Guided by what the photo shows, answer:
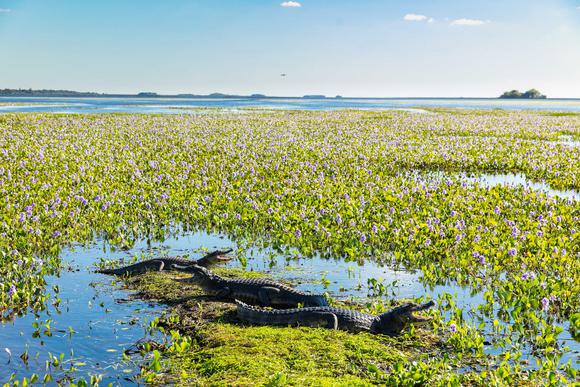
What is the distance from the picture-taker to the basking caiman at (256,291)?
7.70 m

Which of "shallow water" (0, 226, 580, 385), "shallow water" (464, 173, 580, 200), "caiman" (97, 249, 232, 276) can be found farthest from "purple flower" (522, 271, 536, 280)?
"shallow water" (464, 173, 580, 200)

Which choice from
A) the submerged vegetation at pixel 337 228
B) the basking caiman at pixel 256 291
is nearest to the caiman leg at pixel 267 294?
the basking caiman at pixel 256 291

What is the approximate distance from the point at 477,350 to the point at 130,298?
4720 millimetres

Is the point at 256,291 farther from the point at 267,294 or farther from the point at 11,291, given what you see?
the point at 11,291

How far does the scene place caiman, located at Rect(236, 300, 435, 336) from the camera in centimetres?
678

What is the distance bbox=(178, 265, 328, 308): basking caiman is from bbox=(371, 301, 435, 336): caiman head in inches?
35.7

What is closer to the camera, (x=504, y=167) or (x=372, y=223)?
(x=372, y=223)

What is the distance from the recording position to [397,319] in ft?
22.3

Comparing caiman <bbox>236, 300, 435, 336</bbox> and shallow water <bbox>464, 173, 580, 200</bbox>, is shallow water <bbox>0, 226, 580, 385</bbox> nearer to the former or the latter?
caiman <bbox>236, 300, 435, 336</bbox>

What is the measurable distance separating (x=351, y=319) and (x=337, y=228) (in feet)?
16.5

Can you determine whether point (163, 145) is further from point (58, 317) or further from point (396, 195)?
point (58, 317)

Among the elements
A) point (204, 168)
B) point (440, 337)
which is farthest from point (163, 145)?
point (440, 337)

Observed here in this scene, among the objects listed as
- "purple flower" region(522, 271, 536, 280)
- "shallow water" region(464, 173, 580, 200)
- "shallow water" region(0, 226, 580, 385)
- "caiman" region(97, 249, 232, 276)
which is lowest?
"shallow water" region(0, 226, 580, 385)

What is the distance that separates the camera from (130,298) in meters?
8.06
